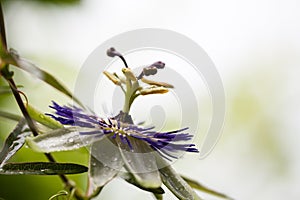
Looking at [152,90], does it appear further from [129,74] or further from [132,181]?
[132,181]

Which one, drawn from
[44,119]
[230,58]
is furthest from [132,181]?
[230,58]

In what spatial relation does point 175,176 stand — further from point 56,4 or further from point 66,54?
point 56,4

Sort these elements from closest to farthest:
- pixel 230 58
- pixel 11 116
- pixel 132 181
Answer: pixel 132 181 → pixel 11 116 → pixel 230 58

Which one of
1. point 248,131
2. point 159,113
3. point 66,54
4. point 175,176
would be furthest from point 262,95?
point 175,176

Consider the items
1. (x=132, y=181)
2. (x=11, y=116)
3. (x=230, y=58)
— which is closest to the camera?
(x=132, y=181)

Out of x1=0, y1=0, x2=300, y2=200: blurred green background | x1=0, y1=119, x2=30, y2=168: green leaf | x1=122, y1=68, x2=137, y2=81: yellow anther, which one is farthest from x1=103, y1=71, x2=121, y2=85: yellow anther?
x1=0, y1=0, x2=300, y2=200: blurred green background

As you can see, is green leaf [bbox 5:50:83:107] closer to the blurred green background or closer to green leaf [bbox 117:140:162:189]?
green leaf [bbox 117:140:162:189]

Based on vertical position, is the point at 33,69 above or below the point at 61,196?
above
